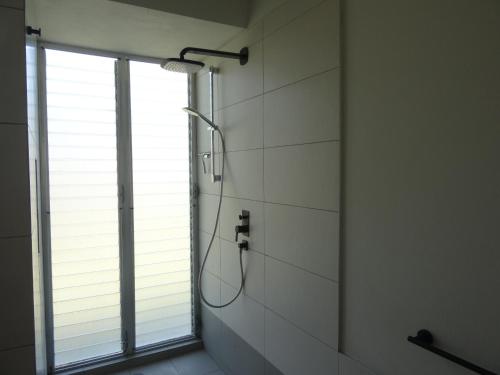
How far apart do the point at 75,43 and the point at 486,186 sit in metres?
2.26

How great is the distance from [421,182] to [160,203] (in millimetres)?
1884

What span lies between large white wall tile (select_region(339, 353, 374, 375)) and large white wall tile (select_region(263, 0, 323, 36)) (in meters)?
1.38

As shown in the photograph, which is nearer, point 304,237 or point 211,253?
point 304,237

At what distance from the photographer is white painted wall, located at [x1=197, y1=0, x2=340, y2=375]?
1.45 m

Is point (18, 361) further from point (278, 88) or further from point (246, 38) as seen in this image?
point (246, 38)

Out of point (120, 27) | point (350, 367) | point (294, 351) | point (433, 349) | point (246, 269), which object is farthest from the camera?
point (246, 269)

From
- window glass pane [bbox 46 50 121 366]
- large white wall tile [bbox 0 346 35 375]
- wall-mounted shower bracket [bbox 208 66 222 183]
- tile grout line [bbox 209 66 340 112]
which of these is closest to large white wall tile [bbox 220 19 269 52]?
wall-mounted shower bracket [bbox 208 66 222 183]

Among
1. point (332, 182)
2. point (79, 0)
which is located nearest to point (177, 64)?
point (79, 0)

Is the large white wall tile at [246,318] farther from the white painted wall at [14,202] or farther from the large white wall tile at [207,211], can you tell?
the white painted wall at [14,202]

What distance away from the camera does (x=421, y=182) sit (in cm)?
108

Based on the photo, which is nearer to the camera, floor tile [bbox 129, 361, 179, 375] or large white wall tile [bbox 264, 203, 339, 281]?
large white wall tile [bbox 264, 203, 339, 281]

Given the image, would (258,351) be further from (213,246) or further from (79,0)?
(79,0)

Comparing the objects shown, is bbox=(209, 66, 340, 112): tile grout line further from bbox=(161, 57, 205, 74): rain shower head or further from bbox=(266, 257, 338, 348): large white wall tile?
bbox=(266, 257, 338, 348): large white wall tile

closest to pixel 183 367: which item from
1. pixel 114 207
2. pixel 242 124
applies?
pixel 114 207
